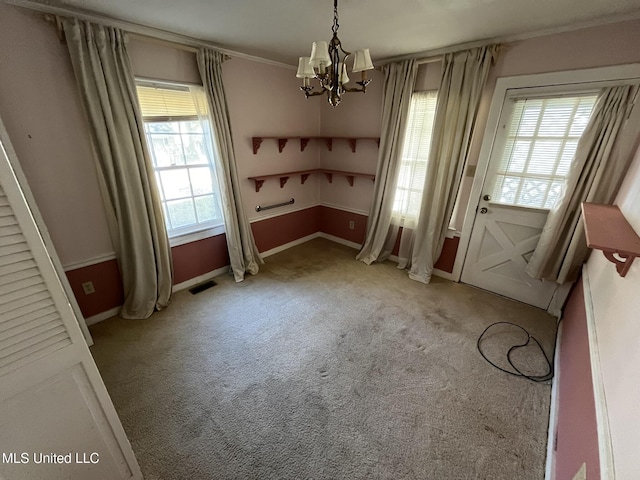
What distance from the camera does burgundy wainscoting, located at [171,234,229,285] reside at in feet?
8.93

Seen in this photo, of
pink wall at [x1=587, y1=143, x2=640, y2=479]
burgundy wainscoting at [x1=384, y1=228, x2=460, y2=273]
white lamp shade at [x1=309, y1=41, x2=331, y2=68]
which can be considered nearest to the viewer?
pink wall at [x1=587, y1=143, x2=640, y2=479]

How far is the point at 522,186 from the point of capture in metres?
2.38

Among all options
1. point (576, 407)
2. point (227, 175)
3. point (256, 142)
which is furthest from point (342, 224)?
point (576, 407)

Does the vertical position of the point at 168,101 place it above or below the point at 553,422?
above

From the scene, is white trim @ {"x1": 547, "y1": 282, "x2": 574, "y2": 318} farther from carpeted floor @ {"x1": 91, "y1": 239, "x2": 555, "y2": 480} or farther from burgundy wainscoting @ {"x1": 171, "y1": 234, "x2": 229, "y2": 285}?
burgundy wainscoting @ {"x1": 171, "y1": 234, "x2": 229, "y2": 285}

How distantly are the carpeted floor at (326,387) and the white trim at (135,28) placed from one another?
229 centimetres

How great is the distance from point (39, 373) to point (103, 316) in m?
1.79

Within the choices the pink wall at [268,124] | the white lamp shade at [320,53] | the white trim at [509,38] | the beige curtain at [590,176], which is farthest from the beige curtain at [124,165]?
the beige curtain at [590,176]

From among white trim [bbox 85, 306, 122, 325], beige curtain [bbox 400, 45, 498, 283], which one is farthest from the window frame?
white trim [bbox 85, 306, 122, 325]

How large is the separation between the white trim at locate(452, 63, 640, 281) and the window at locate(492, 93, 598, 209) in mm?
99

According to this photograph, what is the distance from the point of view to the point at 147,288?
2.40 meters

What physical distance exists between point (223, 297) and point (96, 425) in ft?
5.50

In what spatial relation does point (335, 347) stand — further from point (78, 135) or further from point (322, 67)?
point (78, 135)

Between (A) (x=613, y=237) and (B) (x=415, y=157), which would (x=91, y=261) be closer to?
(B) (x=415, y=157)
